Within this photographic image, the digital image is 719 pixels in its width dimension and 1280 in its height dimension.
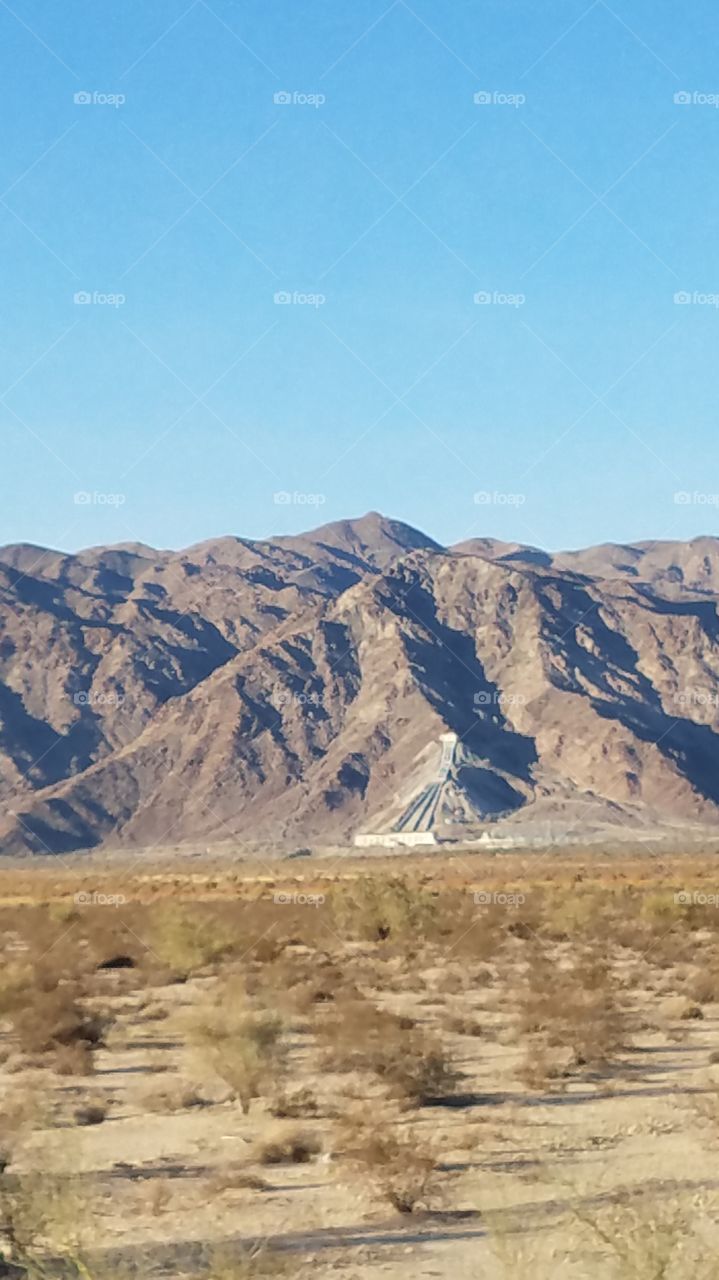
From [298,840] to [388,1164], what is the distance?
12655cm

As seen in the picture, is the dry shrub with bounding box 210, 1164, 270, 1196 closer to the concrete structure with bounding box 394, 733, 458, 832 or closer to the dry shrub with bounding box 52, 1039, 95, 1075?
the dry shrub with bounding box 52, 1039, 95, 1075

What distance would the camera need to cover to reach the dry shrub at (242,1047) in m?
15.0

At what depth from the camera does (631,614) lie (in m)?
181

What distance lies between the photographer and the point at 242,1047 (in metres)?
15.2

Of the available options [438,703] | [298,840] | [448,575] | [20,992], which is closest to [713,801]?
[438,703]

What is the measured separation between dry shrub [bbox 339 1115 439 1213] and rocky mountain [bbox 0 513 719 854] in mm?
119587

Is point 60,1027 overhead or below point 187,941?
overhead

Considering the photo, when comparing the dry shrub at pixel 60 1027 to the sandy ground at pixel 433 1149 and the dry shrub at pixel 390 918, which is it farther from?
the dry shrub at pixel 390 918

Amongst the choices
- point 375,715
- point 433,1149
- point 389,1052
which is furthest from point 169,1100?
point 375,715

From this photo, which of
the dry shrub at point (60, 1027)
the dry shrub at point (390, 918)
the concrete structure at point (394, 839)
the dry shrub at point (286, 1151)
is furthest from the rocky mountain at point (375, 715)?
the dry shrub at point (286, 1151)

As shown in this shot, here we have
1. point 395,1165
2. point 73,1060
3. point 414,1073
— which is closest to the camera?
point 395,1165

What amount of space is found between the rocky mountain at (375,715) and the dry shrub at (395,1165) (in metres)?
120

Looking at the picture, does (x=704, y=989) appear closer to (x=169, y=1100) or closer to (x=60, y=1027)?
(x=60, y=1027)

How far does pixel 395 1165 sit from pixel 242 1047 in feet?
13.0
